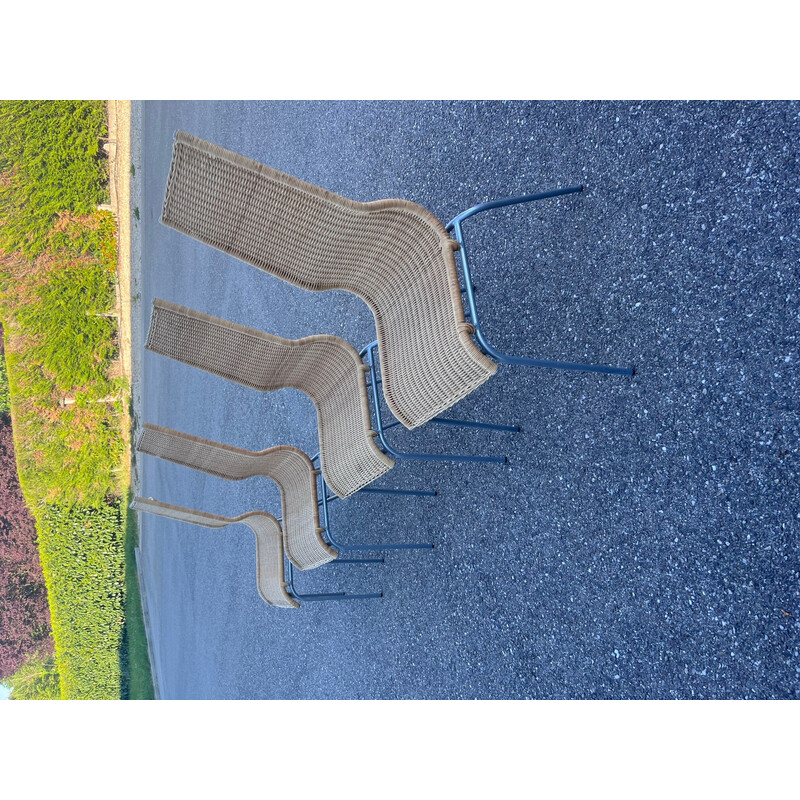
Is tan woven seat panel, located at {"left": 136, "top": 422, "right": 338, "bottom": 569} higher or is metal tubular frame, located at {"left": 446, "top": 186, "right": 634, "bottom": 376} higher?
metal tubular frame, located at {"left": 446, "top": 186, "right": 634, "bottom": 376}

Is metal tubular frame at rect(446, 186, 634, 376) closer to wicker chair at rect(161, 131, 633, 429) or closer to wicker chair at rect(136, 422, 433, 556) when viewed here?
wicker chair at rect(161, 131, 633, 429)

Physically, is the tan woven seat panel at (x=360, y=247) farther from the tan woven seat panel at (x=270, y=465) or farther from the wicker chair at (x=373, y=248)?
the tan woven seat panel at (x=270, y=465)

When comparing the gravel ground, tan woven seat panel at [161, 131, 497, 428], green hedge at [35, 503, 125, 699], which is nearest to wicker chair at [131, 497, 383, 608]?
the gravel ground

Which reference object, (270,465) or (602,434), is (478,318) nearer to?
(602,434)

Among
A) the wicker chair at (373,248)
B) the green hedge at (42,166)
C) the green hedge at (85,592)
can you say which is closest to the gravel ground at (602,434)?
A: the wicker chair at (373,248)
